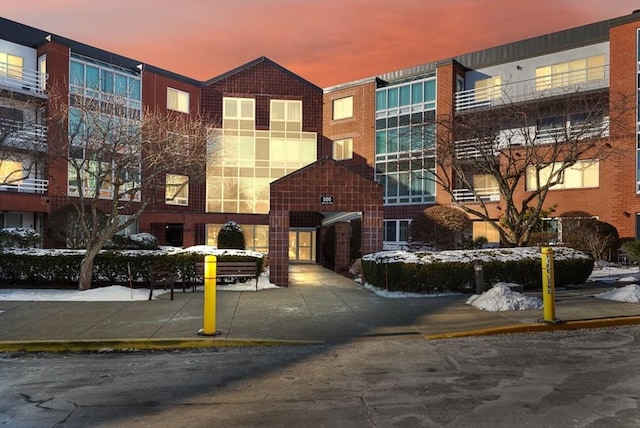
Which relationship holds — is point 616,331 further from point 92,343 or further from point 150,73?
point 150,73

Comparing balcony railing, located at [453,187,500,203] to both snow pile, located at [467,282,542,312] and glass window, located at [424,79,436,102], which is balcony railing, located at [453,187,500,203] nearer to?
glass window, located at [424,79,436,102]

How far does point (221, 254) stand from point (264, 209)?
2169cm

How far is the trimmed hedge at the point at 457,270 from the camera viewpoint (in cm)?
1316

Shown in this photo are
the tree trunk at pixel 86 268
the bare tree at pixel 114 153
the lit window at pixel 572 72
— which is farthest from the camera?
the lit window at pixel 572 72

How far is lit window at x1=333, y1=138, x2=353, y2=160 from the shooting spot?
37.9 metres

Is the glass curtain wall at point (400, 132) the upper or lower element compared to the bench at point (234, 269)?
upper

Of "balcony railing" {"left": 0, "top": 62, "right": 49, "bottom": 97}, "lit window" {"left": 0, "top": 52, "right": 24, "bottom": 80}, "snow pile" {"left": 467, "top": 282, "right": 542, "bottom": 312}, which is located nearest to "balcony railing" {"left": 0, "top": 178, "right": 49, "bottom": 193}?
"balcony railing" {"left": 0, "top": 62, "right": 49, "bottom": 97}

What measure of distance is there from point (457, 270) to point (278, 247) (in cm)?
526

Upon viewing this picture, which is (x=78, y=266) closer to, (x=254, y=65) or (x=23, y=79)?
(x=23, y=79)

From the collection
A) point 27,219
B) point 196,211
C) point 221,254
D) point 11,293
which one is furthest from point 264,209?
point 11,293

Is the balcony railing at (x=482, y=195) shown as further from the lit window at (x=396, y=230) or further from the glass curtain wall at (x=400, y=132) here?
the lit window at (x=396, y=230)

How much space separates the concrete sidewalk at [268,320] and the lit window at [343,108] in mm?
26716

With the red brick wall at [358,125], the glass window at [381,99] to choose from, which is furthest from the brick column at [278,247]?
the glass window at [381,99]

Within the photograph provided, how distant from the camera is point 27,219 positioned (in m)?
27.4
